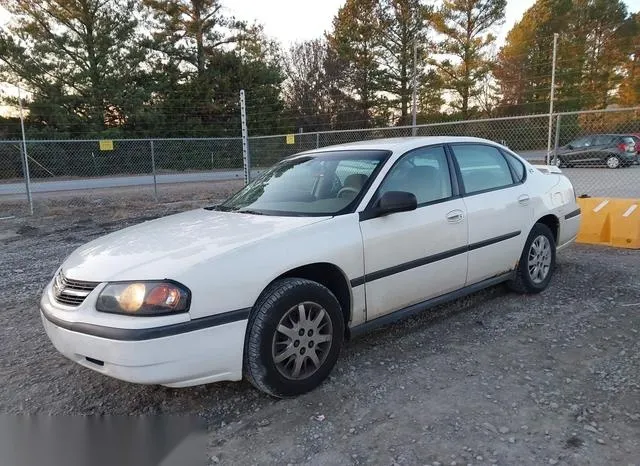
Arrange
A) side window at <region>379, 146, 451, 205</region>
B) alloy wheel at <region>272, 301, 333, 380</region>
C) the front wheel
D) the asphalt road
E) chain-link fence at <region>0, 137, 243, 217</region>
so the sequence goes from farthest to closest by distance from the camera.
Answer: the front wheel → chain-link fence at <region>0, 137, 243, 217</region> → the asphalt road → side window at <region>379, 146, 451, 205</region> → alloy wheel at <region>272, 301, 333, 380</region>

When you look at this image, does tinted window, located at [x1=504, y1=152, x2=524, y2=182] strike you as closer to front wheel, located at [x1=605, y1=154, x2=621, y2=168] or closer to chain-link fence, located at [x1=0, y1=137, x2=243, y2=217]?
chain-link fence, located at [x1=0, y1=137, x2=243, y2=217]

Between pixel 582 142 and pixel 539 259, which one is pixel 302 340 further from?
pixel 582 142

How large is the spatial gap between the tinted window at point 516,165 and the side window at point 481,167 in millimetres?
86

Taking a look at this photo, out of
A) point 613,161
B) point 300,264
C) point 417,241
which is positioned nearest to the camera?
point 300,264

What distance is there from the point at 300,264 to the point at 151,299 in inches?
34.0

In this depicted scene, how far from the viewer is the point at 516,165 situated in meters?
4.64

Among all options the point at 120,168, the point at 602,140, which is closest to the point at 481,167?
the point at 602,140

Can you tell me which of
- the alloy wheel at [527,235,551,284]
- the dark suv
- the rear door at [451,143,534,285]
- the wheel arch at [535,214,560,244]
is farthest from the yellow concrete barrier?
the dark suv

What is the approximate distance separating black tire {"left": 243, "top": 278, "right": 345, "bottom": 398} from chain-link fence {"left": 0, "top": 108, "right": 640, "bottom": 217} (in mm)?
13004

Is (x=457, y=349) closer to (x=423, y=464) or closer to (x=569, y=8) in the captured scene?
(x=423, y=464)

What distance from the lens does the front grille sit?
2.68 meters

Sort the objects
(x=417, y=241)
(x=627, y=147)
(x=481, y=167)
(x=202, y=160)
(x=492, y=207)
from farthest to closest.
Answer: (x=202, y=160) < (x=627, y=147) < (x=481, y=167) < (x=492, y=207) < (x=417, y=241)

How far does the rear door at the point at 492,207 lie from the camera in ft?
13.0

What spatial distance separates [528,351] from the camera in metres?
3.47
